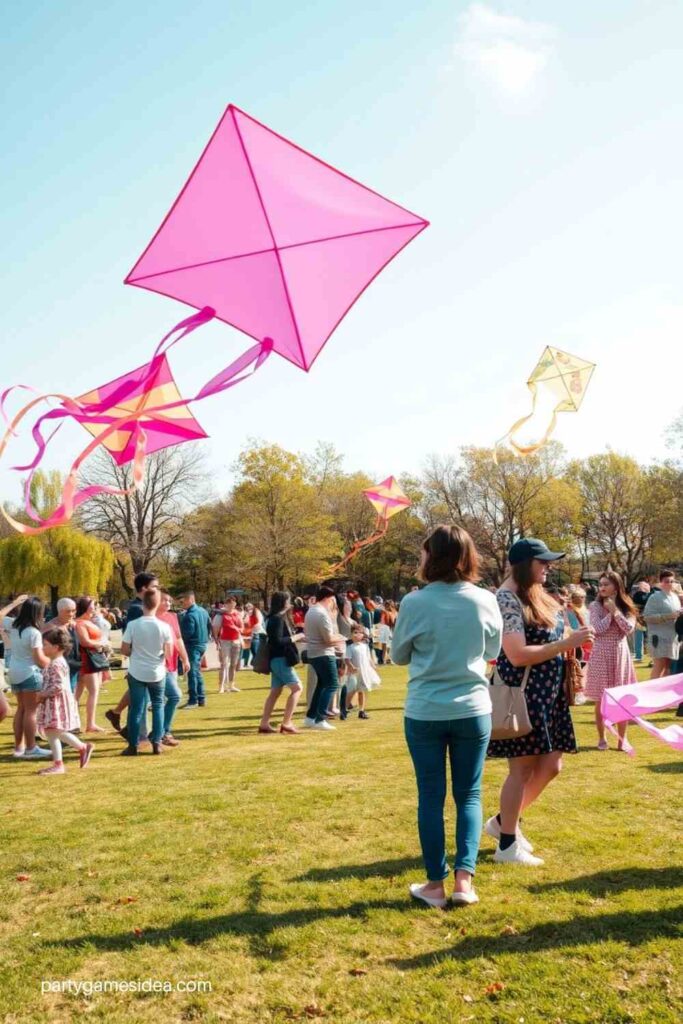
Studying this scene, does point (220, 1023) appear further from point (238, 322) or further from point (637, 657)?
point (637, 657)

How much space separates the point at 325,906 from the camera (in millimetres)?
4074

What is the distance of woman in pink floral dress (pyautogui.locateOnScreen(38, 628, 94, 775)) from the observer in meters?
7.79

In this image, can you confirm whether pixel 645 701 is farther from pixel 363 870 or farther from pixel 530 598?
pixel 363 870

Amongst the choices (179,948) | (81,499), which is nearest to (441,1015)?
(179,948)

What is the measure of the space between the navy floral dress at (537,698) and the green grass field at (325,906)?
675 mm

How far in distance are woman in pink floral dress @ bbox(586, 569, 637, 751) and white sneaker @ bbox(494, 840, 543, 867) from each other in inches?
141

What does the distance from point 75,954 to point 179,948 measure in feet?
1.55

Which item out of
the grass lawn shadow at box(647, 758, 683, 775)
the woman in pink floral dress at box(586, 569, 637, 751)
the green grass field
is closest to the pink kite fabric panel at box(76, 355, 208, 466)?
the green grass field

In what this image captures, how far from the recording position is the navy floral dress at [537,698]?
4574 millimetres

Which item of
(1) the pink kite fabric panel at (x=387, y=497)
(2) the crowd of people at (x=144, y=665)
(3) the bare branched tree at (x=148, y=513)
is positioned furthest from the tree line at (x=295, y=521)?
(2) the crowd of people at (x=144, y=665)

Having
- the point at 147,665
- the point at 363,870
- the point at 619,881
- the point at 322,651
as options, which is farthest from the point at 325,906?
the point at 322,651

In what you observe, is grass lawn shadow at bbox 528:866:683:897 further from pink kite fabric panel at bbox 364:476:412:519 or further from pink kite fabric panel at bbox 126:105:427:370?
pink kite fabric panel at bbox 364:476:412:519

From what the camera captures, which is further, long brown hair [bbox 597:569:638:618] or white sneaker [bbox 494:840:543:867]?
long brown hair [bbox 597:569:638:618]

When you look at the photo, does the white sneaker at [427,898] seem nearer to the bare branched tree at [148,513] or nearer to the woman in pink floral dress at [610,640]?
the woman in pink floral dress at [610,640]
